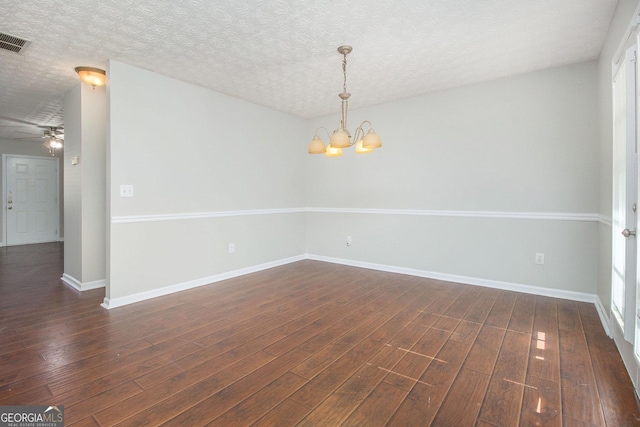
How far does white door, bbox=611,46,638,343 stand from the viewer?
6.01ft

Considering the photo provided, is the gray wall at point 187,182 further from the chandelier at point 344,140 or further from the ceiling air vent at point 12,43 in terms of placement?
the chandelier at point 344,140

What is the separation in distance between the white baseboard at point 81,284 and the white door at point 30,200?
4.47 metres

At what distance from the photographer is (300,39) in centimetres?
268

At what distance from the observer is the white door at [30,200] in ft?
22.2

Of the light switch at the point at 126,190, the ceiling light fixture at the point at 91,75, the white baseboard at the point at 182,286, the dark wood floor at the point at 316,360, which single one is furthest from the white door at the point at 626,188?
the ceiling light fixture at the point at 91,75

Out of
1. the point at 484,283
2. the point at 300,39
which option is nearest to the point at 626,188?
the point at 484,283

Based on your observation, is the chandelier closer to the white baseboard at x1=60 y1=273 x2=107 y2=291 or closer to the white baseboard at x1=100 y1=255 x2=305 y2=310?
the white baseboard at x1=100 y1=255 x2=305 y2=310

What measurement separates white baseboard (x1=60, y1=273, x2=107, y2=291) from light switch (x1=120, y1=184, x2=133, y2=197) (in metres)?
1.26

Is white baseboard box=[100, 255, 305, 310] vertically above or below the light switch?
below

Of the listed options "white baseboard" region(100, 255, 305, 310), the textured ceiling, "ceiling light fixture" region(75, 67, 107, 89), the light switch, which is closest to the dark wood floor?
"white baseboard" region(100, 255, 305, 310)

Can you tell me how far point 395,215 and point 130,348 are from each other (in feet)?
11.5

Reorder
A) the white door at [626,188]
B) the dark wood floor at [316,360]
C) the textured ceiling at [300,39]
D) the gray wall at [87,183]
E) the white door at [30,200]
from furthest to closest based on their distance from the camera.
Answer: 1. the white door at [30,200]
2. the gray wall at [87,183]
3. the textured ceiling at [300,39]
4. the white door at [626,188]
5. the dark wood floor at [316,360]

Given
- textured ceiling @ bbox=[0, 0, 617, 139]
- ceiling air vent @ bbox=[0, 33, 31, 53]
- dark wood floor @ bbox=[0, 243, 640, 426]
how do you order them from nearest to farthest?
dark wood floor @ bbox=[0, 243, 640, 426], textured ceiling @ bbox=[0, 0, 617, 139], ceiling air vent @ bbox=[0, 33, 31, 53]

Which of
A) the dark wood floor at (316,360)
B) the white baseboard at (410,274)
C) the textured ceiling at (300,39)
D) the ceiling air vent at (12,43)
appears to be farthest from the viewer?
the white baseboard at (410,274)
